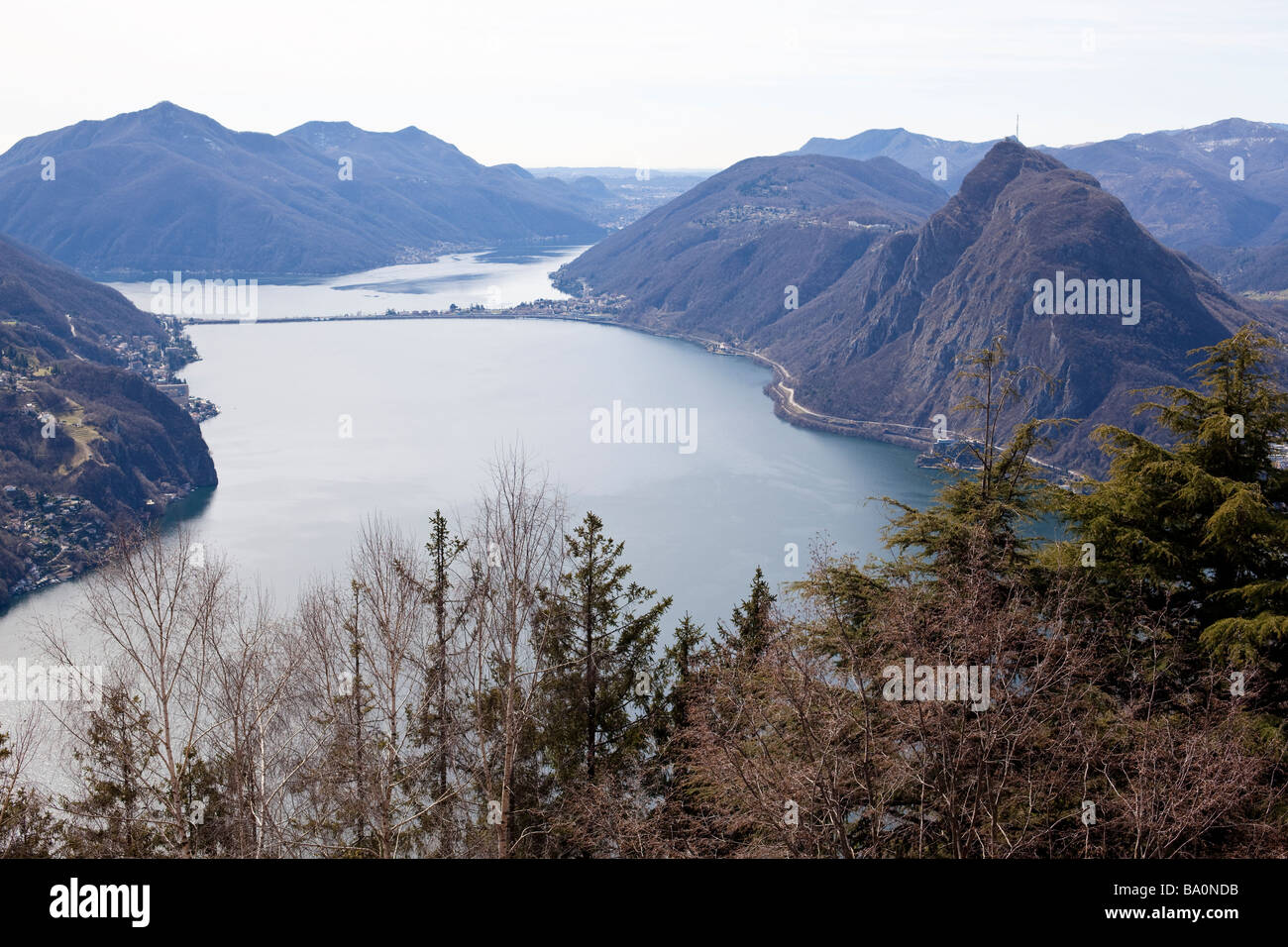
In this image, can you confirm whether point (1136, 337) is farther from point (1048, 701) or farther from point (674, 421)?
point (1048, 701)

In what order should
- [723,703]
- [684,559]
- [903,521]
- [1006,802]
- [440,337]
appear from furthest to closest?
[440,337] < [684,559] < [903,521] < [723,703] < [1006,802]

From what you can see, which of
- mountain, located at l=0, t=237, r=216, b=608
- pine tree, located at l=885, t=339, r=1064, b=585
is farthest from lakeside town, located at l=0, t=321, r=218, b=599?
pine tree, located at l=885, t=339, r=1064, b=585

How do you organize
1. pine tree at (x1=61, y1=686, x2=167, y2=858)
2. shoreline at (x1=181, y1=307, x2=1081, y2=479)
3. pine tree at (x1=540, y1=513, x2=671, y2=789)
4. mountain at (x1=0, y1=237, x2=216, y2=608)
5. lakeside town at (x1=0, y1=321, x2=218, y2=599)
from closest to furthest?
pine tree at (x1=61, y1=686, x2=167, y2=858) < pine tree at (x1=540, y1=513, x2=671, y2=789) < lakeside town at (x1=0, y1=321, x2=218, y2=599) < mountain at (x1=0, y1=237, x2=216, y2=608) < shoreline at (x1=181, y1=307, x2=1081, y2=479)

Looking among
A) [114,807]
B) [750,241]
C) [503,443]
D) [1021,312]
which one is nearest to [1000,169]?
[1021,312]

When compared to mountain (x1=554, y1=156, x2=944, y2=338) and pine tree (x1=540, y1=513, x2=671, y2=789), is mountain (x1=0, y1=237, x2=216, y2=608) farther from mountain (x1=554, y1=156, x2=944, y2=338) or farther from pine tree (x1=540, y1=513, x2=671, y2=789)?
mountain (x1=554, y1=156, x2=944, y2=338)

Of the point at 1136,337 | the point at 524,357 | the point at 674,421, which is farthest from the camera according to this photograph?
the point at 524,357
